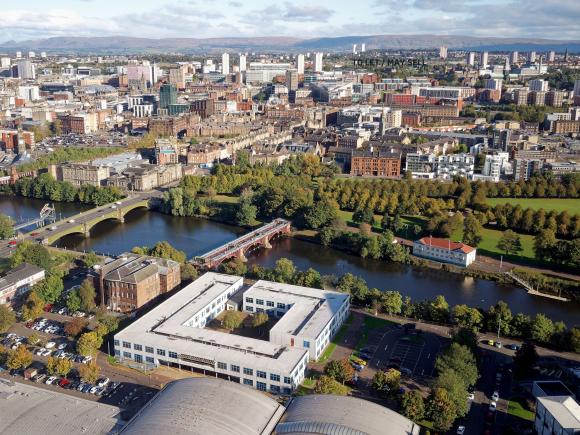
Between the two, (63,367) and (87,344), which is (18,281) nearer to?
(87,344)

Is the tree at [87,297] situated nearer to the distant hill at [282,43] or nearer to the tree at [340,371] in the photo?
the tree at [340,371]

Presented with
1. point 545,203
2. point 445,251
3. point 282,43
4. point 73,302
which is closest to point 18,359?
point 73,302

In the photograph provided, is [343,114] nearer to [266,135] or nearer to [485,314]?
[266,135]

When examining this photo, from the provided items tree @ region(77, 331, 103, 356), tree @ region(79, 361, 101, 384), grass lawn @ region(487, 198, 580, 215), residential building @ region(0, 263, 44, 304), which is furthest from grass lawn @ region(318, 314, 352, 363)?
grass lawn @ region(487, 198, 580, 215)

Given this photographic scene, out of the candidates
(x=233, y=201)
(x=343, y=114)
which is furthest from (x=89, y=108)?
(x=233, y=201)

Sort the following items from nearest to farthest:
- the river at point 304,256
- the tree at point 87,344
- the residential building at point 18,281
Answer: the tree at point 87,344
the residential building at point 18,281
the river at point 304,256

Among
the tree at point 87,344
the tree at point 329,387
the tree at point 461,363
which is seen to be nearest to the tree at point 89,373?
the tree at point 87,344
